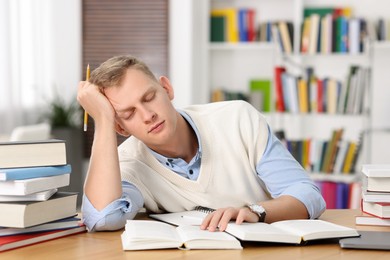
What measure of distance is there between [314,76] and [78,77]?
6.96 ft

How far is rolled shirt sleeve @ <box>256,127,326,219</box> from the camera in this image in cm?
203

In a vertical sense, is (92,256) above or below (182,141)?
below

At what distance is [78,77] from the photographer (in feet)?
21.4

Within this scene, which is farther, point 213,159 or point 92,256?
point 213,159

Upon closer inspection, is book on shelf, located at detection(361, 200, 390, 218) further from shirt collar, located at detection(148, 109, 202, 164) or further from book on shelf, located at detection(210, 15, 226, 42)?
book on shelf, located at detection(210, 15, 226, 42)

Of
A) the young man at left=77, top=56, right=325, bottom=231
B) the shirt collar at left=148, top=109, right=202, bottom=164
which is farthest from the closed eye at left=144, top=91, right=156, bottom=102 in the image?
the shirt collar at left=148, top=109, right=202, bottom=164

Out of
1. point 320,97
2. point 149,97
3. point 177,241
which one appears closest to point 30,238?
point 177,241

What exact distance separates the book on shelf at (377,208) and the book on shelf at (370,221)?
0.01 metres

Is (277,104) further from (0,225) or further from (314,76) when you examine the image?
(0,225)

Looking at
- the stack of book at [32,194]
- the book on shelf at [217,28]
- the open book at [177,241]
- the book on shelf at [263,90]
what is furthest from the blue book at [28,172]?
the book on shelf at [217,28]

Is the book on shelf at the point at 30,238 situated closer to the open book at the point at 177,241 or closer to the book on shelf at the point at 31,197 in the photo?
the book on shelf at the point at 31,197

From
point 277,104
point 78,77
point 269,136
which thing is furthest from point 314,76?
point 269,136

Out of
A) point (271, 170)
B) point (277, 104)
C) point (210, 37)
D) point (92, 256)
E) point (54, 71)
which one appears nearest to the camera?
point (92, 256)

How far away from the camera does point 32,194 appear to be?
1772 mm
